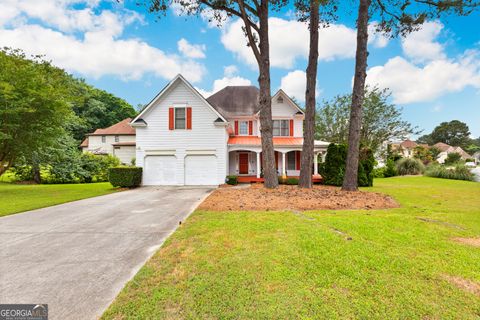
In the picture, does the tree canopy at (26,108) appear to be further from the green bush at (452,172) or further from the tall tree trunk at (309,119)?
the green bush at (452,172)

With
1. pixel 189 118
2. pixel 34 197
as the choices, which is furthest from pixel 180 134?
pixel 34 197

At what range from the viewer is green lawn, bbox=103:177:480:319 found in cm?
207

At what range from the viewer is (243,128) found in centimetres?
1873

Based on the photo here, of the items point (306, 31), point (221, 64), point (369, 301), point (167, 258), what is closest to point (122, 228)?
point (167, 258)

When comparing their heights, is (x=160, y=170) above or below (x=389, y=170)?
above

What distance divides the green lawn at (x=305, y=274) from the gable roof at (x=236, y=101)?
15.2 meters

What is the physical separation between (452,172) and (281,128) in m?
17.7

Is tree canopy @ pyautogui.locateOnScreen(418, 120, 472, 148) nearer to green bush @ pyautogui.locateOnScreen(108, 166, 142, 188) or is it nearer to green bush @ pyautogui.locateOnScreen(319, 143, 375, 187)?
green bush @ pyautogui.locateOnScreen(319, 143, 375, 187)

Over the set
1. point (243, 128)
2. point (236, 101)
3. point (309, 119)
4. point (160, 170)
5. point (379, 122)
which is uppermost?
point (236, 101)

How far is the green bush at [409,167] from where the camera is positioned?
24.1 meters

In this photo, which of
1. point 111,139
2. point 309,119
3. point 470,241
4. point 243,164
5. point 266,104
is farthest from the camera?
point 111,139

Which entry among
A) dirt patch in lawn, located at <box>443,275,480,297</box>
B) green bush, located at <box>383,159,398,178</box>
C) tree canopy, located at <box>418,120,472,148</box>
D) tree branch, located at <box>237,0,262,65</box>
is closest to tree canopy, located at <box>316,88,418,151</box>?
green bush, located at <box>383,159,398,178</box>

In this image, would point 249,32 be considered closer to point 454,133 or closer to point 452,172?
point 452,172

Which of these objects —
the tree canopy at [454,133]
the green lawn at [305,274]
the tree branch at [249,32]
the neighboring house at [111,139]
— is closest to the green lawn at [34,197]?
the green lawn at [305,274]
